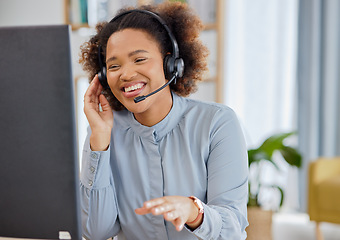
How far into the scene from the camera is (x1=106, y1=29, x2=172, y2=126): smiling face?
1039 mm

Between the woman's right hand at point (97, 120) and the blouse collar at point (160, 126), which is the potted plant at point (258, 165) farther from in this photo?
the woman's right hand at point (97, 120)

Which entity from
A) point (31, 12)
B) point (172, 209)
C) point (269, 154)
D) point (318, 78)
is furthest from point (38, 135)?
point (31, 12)

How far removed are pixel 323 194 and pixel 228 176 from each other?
1705 millimetres

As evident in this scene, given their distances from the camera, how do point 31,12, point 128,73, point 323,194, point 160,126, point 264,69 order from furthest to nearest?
point 31,12
point 264,69
point 323,194
point 160,126
point 128,73

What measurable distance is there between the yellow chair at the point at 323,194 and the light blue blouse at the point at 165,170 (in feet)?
5.36

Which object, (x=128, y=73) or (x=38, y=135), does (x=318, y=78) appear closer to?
(x=128, y=73)

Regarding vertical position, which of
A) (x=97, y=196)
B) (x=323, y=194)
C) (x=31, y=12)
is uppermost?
(x=31, y=12)

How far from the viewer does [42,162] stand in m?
0.68

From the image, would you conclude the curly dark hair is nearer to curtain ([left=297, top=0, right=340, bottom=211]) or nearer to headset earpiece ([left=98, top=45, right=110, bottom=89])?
headset earpiece ([left=98, top=45, right=110, bottom=89])

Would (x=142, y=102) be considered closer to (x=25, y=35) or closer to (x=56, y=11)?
(x=25, y=35)

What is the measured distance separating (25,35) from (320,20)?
2.88 m

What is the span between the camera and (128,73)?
103cm

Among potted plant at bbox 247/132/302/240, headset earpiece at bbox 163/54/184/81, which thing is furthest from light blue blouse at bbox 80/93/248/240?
potted plant at bbox 247/132/302/240

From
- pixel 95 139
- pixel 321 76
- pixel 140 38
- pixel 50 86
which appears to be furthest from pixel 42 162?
pixel 321 76
